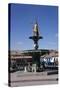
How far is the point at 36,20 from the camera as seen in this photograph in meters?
3.02

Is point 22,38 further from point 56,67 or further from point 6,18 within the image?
point 56,67

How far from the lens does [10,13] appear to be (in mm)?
2947

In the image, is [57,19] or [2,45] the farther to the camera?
[57,19]

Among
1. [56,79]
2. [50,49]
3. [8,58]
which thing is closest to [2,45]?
[8,58]

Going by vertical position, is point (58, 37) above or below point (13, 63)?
above

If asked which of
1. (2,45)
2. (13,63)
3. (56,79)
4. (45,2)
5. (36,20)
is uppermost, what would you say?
(45,2)

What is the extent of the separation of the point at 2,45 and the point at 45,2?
75cm

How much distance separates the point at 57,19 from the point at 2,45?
77 centimetres

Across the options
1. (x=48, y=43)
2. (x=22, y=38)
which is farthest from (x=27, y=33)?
(x=48, y=43)

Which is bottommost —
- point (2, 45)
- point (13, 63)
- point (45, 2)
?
point (13, 63)

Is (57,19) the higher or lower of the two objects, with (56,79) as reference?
higher

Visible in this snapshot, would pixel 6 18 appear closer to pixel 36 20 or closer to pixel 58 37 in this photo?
pixel 36 20

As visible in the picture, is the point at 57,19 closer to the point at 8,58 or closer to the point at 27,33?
the point at 27,33

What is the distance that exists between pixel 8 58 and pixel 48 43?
0.53 meters
